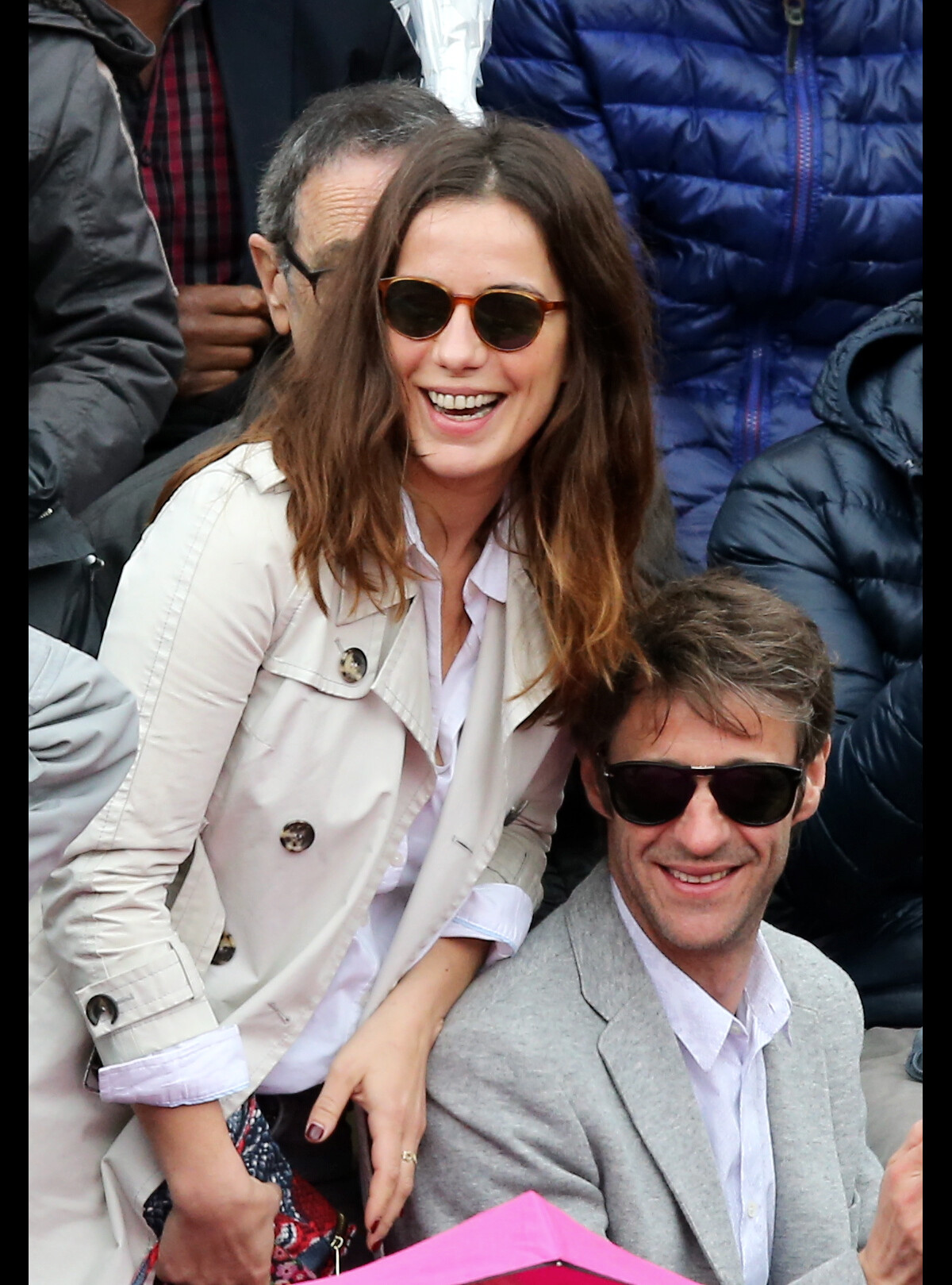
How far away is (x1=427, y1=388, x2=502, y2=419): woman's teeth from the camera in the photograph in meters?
2.21

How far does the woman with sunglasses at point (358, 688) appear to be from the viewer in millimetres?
2059

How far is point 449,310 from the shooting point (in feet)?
7.13

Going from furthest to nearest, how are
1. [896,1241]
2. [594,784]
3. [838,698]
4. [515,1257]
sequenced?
[838,698] < [594,784] < [896,1241] < [515,1257]

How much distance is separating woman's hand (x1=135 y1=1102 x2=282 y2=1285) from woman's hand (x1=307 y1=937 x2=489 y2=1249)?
133 mm

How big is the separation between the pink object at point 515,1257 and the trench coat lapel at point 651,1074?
0.64 metres

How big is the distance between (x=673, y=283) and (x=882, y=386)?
1.39ft

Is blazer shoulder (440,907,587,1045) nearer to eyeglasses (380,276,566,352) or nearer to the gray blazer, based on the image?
the gray blazer

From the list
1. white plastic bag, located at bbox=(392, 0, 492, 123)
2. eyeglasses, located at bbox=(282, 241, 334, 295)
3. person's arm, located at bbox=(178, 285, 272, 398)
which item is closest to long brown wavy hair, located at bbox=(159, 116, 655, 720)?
eyeglasses, located at bbox=(282, 241, 334, 295)

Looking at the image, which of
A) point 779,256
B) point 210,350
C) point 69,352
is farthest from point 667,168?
point 69,352

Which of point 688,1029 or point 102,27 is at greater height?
point 102,27

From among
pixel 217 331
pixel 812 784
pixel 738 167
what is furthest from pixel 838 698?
pixel 217 331

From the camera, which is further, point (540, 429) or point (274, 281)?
point (274, 281)

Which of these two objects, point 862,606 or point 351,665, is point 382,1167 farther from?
point 862,606
